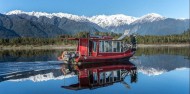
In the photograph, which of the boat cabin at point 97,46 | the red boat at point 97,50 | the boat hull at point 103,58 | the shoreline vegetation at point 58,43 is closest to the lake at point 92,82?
the boat hull at point 103,58

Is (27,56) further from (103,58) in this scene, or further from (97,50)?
(103,58)

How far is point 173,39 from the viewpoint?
154125 mm

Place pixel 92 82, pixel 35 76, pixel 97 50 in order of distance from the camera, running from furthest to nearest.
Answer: pixel 97 50 < pixel 35 76 < pixel 92 82

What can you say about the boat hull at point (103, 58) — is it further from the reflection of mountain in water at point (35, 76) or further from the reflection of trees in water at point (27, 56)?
the reflection of trees in water at point (27, 56)

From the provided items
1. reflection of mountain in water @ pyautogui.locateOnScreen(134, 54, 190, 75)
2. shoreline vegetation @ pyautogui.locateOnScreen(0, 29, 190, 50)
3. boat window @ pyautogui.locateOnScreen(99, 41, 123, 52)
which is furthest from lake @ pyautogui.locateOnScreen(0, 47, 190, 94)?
shoreline vegetation @ pyautogui.locateOnScreen(0, 29, 190, 50)

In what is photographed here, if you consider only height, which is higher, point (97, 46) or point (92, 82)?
point (97, 46)

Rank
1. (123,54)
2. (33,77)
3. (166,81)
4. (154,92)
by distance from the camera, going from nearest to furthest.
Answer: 1. (154,92)
2. (166,81)
3. (33,77)
4. (123,54)

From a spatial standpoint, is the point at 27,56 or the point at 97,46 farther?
the point at 27,56

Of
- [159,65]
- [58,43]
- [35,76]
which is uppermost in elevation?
[58,43]

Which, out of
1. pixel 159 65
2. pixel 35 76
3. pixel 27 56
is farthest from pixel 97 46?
pixel 27 56

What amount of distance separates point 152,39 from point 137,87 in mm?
126445

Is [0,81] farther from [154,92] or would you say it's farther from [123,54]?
[123,54]

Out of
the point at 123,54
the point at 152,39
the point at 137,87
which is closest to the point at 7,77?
the point at 137,87

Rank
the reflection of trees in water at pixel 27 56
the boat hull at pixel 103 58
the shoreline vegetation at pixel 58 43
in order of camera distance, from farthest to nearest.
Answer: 1. the shoreline vegetation at pixel 58 43
2. the reflection of trees in water at pixel 27 56
3. the boat hull at pixel 103 58
